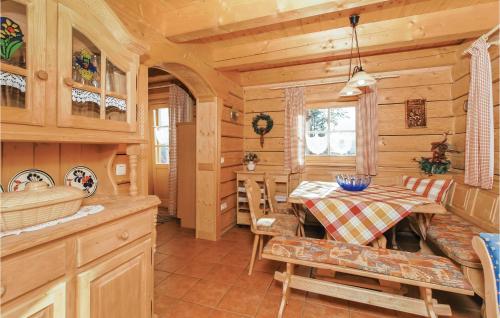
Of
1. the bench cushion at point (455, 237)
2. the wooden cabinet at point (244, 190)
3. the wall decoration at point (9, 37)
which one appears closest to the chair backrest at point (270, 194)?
the wooden cabinet at point (244, 190)

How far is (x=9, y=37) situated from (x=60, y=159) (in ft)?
2.21

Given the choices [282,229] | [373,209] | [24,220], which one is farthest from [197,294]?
[373,209]

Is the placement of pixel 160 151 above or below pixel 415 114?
below

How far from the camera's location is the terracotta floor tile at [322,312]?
5.69ft

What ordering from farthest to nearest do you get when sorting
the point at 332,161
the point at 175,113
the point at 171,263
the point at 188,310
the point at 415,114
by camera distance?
the point at 175,113, the point at 332,161, the point at 415,114, the point at 171,263, the point at 188,310

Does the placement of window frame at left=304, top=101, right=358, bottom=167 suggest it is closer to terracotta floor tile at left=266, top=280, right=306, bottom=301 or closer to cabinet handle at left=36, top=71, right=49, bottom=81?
terracotta floor tile at left=266, top=280, right=306, bottom=301

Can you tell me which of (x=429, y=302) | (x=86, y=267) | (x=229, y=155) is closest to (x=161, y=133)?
(x=229, y=155)

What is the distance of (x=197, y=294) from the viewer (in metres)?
1.99

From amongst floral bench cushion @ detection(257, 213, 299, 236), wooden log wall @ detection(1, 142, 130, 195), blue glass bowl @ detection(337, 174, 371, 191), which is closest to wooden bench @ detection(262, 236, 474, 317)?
floral bench cushion @ detection(257, 213, 299, 236)

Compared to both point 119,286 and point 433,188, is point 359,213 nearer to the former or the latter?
point 433,188

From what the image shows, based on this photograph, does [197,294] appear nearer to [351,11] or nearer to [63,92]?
[63,92]

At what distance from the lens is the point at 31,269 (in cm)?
85

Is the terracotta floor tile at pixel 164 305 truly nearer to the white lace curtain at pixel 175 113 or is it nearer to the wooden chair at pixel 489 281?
the wooden chair at pixel 489 281

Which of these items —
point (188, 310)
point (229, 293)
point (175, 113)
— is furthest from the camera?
point (175, 113)
